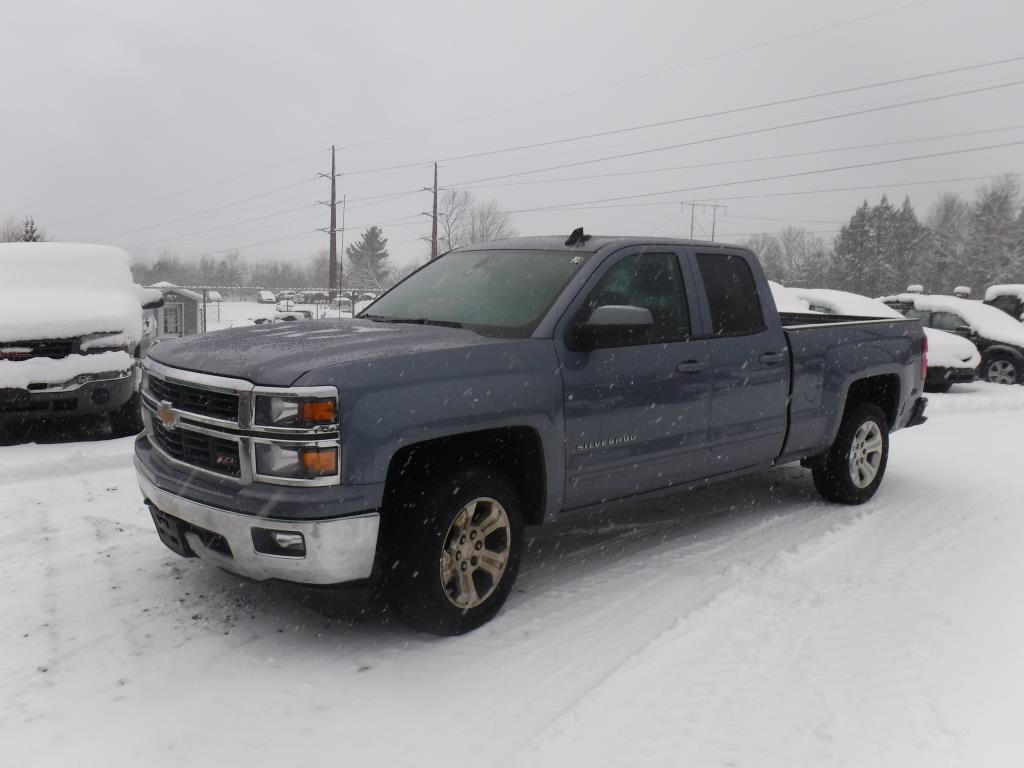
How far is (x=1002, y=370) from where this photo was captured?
15.0 meters

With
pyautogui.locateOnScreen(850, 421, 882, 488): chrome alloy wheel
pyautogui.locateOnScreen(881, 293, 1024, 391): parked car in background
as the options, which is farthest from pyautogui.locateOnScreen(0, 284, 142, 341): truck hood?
pyautogui.locateOnScreen(881, 293, 1024, 391): parked car in background

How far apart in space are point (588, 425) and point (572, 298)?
0.65m

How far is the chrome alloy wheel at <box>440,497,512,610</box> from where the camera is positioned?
3752mm

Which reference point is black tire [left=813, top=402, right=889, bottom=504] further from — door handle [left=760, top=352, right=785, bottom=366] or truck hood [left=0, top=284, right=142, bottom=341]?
truck hood [left=0, top=284, right=142, bottom=341]

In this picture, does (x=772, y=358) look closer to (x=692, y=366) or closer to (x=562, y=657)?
(x=692, y=366)

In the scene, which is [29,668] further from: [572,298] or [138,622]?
[572,298]

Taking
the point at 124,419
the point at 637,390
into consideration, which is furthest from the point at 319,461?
the point at 124,419

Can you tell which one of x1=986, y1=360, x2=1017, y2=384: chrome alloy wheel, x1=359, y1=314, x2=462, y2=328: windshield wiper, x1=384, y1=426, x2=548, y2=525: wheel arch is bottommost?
x1=986, y1=360, x2=1017, y2=384: chrome alloy wheel

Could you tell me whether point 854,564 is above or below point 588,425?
below

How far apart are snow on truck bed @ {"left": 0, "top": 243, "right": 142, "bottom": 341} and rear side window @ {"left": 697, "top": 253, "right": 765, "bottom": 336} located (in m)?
5.42

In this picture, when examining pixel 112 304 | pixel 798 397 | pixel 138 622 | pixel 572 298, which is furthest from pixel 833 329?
pixel 112 304

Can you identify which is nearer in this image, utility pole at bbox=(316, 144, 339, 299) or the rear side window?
the rear side window

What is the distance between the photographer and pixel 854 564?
4.93m

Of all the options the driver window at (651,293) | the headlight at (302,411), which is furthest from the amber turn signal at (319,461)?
the driver window at (651,293)
